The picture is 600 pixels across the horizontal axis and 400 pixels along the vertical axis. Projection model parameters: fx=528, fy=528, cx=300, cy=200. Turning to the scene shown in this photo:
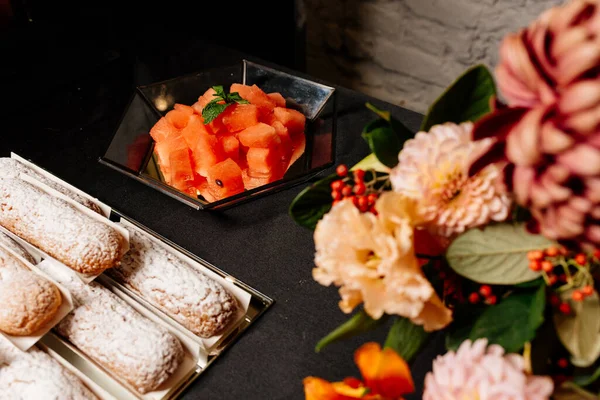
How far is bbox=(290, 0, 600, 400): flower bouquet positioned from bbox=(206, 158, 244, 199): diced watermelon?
518 mm

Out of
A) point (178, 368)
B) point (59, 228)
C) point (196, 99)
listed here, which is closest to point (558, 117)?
point (178, 368)

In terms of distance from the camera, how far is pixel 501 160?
1.34 feet

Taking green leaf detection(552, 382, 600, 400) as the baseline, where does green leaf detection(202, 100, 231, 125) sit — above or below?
below

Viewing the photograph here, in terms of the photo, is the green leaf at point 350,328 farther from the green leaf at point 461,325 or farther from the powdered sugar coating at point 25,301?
the powdered sugar coating at point 25,301

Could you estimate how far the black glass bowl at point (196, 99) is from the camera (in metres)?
0.97

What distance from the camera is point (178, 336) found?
2.45 feet

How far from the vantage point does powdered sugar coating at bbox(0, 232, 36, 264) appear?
823mm

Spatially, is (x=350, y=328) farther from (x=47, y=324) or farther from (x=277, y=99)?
(x=277, y=99)

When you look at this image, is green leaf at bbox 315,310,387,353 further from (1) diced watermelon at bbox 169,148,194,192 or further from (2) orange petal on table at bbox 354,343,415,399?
(1) diced watermelon at bbox 169,148,194,192

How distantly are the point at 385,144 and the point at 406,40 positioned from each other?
1.40 metres

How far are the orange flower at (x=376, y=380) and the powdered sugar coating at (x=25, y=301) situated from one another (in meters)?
0.42

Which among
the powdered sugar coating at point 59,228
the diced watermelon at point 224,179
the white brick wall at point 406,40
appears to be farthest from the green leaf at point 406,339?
the white brick wall at point 406,40

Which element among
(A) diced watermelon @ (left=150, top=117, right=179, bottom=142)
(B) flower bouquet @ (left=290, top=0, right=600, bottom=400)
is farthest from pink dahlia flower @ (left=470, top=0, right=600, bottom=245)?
(A) diced watermelon @ (left=150, top=117, right=179, bottom=142)

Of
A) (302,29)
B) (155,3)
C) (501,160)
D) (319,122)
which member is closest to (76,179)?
(319,122)
